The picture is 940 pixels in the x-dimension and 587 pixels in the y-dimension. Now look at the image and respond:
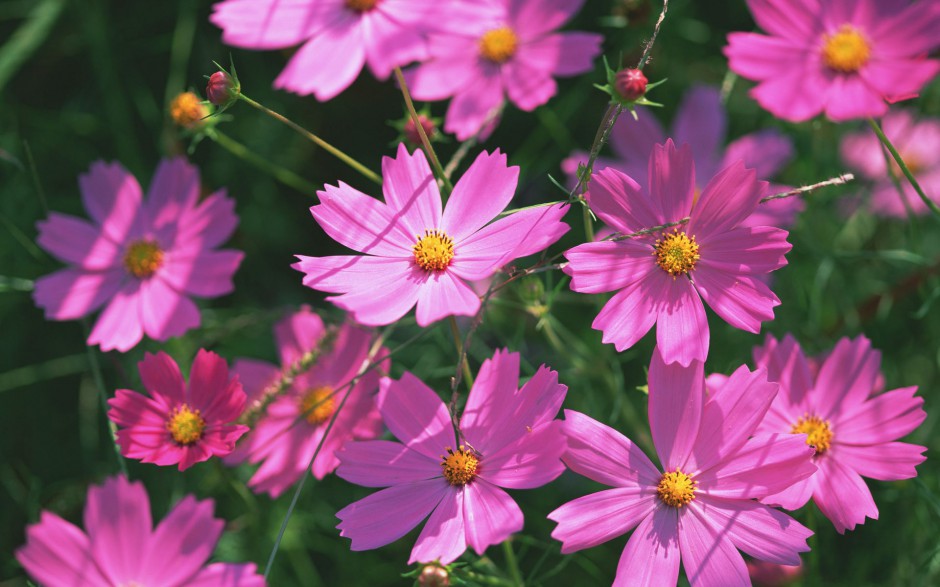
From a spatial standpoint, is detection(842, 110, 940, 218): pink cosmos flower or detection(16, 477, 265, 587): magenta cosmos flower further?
detection(842, 110, 940, 218): pink cosmos flower

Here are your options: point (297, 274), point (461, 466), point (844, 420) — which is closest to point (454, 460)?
point (461, 466)

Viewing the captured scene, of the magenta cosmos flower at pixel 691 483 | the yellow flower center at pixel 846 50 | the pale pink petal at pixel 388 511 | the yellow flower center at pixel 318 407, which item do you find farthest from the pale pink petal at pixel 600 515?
the yellow flower center at pixel 846 50

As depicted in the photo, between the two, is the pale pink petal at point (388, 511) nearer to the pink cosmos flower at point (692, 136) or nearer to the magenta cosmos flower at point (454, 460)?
the magenta cosmos flower at point (454, 460)

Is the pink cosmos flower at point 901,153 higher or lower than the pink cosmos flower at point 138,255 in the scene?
higher

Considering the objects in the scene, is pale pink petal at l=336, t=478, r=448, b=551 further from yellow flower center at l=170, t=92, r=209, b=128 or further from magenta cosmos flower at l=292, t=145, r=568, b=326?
yellow flower center at l=170, t=92, r=209, b=128

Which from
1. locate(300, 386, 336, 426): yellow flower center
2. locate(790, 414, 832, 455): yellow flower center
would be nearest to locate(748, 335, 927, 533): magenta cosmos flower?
locate(790, 414, 832, 455): yellow flower center

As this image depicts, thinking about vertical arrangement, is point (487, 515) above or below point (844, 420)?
below

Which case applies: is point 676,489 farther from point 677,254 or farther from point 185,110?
point 185,110
